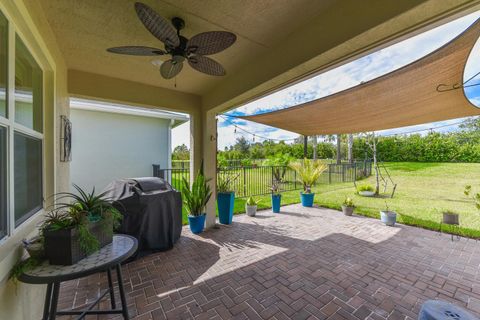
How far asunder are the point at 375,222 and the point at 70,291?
5898mm

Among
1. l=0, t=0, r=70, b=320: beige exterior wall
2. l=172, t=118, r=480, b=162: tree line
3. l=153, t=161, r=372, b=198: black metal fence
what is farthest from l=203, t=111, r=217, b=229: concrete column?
l=0, t=0, r=70, b=320: beige exterior wall

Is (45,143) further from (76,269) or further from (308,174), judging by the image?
(308,174)

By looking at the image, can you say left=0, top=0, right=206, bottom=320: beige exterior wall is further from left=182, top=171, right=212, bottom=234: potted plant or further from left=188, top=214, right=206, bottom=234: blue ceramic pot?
left=188, top=214, right=206, bottom=234: blue ceramic pot

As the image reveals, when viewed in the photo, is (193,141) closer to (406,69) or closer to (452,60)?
(406,69)

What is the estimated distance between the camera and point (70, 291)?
95.7 inches

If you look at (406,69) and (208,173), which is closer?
(406,69)

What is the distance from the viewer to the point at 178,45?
2029 mm

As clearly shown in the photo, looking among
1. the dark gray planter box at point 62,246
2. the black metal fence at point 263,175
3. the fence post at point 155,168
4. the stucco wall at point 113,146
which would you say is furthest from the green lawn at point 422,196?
the dark gray planter box at point 62,246

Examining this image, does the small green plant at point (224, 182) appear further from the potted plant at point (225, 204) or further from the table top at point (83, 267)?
the table top at point (83, 267)

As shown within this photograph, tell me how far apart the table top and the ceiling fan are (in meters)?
1.84

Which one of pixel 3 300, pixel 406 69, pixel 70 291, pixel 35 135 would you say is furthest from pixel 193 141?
Result: pixel 406 69

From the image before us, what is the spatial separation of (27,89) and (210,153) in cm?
310

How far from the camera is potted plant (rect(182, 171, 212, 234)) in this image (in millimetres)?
4180

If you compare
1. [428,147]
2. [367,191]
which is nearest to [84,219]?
[367,191]
